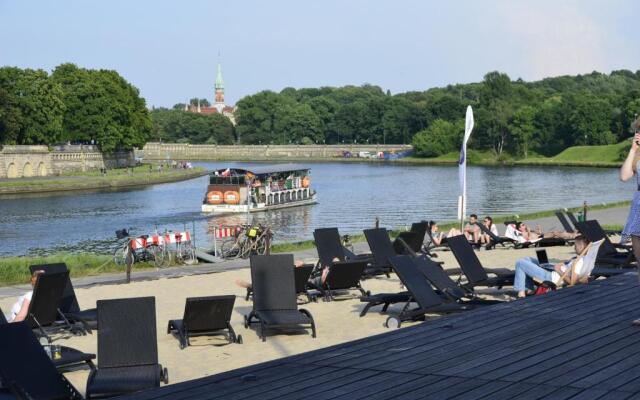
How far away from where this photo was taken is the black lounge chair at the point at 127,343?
8.77 m

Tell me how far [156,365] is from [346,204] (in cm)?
5186

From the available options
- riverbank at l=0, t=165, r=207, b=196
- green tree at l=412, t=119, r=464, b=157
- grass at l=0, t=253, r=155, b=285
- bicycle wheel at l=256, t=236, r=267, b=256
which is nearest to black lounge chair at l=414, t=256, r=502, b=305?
grass at l=0, t=253, r=155, b=285

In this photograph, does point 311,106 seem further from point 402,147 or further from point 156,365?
point 156,365

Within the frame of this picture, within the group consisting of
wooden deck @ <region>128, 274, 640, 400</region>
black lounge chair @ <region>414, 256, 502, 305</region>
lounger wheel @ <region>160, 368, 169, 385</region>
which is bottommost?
lounger wheel @ <region>160, 368, 169, 385</region>

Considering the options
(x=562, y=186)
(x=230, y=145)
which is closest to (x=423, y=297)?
(x=562, y=186)

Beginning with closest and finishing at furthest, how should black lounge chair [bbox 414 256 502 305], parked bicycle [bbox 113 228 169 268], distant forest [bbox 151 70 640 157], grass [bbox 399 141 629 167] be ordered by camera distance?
black lounge chair [bbox 414 256 502 305]
parked bicycle [bbox 113 228 169 268]
grass [bbox 399 141 629 167]
distant forest [bbox 151 70 640 157]

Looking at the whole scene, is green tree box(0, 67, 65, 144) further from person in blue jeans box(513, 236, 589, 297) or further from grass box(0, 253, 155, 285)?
person in blue jeans box(513, 236, 589, 297)

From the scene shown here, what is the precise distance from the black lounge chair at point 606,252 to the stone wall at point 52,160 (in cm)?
7858

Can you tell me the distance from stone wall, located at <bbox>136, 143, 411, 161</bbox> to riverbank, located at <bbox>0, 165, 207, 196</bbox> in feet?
197

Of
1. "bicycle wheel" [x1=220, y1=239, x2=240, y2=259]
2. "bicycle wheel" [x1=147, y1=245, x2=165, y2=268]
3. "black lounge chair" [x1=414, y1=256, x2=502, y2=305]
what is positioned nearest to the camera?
"black lounge chair" [x1=414, y1=256, x2=502, y2=305]

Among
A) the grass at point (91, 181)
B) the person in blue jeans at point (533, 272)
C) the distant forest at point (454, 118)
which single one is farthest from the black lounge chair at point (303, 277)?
the distant forest at point (454, 118)

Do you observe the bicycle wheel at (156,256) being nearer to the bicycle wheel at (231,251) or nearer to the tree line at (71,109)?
the bicycle wheel at (231,251)

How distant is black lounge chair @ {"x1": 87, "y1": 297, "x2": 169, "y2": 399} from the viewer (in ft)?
28.8

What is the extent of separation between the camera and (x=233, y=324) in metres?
13.1
